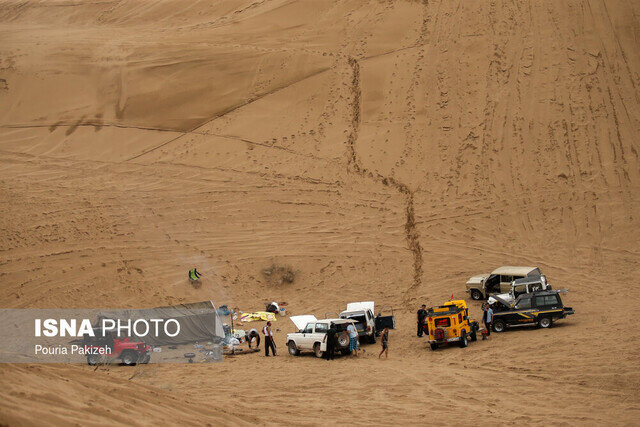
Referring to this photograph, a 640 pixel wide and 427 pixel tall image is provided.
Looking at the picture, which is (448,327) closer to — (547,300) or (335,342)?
(335,342)

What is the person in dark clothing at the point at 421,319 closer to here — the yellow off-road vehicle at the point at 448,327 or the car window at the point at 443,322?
the yellow off-road vehicle at the point at 448,327

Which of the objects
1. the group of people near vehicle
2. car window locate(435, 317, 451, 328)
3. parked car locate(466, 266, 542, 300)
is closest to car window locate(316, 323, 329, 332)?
the group of people near vehicle

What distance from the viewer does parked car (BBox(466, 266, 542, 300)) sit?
23.2m

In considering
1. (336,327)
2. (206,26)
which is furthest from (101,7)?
(336,327)

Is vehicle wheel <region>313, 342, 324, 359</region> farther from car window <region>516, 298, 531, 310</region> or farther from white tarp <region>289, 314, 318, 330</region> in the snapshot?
car window <region>516, 298, 531, 310</region>

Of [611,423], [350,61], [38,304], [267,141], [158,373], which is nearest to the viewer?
[611,423]

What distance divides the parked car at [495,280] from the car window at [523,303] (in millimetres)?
2864

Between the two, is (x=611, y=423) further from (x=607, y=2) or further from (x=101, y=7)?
(x=101, y=7)

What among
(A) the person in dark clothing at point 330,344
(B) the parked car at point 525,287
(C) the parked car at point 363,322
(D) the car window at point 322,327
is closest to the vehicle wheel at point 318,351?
(A) the person in dark clothing at point 330,344

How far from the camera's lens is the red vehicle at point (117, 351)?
1742 cm

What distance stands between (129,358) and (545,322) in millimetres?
12011

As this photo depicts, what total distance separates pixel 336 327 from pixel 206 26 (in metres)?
25.7

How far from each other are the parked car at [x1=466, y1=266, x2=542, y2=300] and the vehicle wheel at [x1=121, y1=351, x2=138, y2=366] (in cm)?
1272

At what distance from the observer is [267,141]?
108ft
